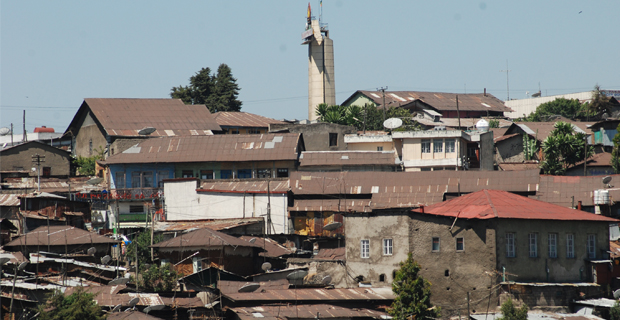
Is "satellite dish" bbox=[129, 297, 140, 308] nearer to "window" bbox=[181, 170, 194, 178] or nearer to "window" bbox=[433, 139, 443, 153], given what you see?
"window" bbox=[181, 170, 194, 178]

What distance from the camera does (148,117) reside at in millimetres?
63438

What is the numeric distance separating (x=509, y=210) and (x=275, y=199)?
14.4 meters

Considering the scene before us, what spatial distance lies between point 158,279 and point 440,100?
2132 inches

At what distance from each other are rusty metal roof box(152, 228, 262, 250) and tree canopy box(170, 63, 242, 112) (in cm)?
4414

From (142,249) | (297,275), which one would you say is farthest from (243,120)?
(297,275)

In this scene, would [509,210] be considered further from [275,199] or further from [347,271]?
[275,199]

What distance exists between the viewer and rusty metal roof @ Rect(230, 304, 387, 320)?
1225 inches

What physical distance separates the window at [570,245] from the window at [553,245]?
0.60 metres

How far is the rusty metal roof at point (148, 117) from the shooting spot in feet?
201

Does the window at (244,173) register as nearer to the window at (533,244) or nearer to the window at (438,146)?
the window at (438,146)

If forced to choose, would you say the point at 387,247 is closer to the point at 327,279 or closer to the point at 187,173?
the point at 327,279

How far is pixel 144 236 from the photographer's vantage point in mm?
43000

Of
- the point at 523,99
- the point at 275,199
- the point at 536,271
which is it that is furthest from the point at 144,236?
the point at 523,99

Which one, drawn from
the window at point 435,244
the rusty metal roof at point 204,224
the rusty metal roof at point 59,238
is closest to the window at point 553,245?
the window at point 435,244
